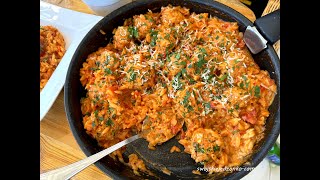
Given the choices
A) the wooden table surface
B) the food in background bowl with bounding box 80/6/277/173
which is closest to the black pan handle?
the food in background bowl with bounding box 80/6/277/173

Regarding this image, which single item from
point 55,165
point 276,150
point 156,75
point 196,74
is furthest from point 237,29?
point 55,165

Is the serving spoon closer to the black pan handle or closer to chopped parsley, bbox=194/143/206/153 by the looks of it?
chopped parsley, bbox=194/143/206/153

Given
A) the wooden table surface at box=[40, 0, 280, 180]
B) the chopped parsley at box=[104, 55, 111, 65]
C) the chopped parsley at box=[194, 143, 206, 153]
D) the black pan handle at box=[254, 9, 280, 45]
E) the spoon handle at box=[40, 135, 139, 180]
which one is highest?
the black pan handle at box=[254, 9, 280, 45]

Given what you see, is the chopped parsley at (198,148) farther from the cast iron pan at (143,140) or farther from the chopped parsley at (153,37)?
the chopped parsley at (153,37)

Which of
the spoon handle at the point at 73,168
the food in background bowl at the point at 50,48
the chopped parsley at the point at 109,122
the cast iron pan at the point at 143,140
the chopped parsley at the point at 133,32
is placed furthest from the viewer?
the food in background bowl at the point at 50,48

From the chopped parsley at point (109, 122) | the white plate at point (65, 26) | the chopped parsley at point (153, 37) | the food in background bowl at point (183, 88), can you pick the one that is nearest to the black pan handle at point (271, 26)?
the food in background bowl at point (183, 88)

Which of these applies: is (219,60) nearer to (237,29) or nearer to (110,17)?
(237,29)
